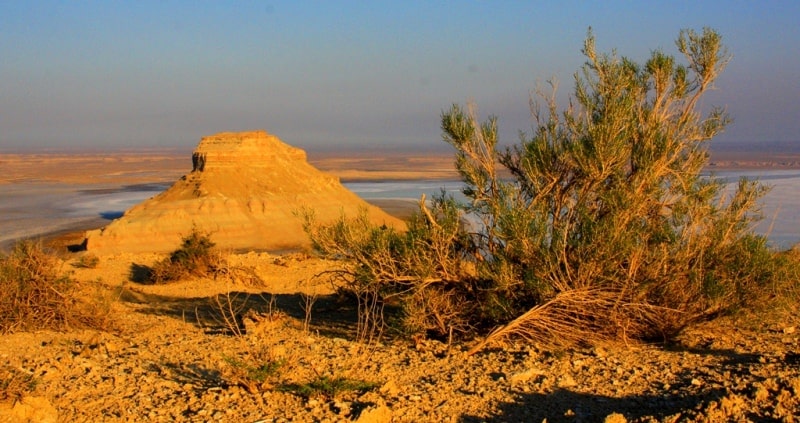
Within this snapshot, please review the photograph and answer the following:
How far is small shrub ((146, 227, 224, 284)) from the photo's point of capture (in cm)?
1631

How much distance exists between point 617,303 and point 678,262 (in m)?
0.93

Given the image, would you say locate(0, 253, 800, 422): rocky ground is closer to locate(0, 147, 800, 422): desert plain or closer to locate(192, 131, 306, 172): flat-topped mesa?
locate(0, 147, 800, 422): desert plain

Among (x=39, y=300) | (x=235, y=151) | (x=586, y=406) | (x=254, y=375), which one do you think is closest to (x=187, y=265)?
(x=39, y=300)

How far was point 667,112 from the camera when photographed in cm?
853

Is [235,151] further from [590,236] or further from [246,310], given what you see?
[590,236]

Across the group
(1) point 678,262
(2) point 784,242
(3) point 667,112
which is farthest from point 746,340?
(2) point 784,242

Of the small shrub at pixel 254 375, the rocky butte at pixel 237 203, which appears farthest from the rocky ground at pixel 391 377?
the rocky butte at pixel 237 203

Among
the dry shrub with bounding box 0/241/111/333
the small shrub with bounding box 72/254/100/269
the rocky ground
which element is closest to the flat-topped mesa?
the small shrub with bounding box 72/254/100/269

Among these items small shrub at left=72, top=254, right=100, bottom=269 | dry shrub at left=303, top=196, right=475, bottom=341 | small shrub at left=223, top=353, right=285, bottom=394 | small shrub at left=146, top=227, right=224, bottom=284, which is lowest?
small shrub at left=72, top=254, right=100, bottom=269

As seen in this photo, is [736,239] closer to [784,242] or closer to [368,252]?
[368,252]

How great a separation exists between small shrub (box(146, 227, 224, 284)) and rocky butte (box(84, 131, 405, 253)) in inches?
403

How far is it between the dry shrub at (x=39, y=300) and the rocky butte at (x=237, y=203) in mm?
17591

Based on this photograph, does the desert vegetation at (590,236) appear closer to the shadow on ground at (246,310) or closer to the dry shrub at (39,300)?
the shadow on ground at (246,310)

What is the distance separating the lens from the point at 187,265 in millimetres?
16516
